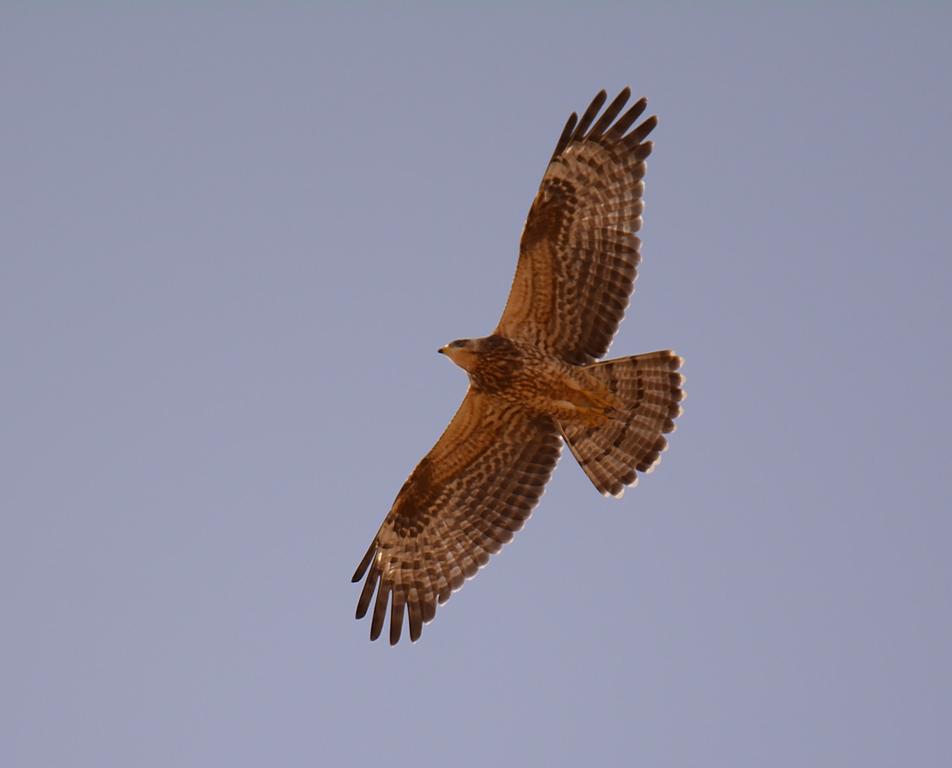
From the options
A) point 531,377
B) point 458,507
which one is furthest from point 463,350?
point 458,507

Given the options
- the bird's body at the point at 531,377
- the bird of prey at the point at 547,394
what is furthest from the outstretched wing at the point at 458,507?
the bird's body at the point at 531,377

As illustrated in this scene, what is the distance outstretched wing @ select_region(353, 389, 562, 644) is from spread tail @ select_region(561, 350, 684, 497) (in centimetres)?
45

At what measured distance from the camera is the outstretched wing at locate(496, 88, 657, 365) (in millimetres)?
15359

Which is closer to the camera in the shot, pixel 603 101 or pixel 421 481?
pixel 603 101

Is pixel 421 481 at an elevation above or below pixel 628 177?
below

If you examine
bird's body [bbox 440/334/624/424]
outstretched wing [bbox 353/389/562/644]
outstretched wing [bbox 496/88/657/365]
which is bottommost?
outstretched wing [bbox 353/389/562/644]

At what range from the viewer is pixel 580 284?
15.5 m

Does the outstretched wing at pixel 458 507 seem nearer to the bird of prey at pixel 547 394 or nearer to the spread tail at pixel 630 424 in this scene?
the bird of prey at pixel 547 394

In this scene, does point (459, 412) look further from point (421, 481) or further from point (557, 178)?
point (557, 178)

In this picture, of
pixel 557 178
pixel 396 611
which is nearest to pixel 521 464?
pixel 396 611

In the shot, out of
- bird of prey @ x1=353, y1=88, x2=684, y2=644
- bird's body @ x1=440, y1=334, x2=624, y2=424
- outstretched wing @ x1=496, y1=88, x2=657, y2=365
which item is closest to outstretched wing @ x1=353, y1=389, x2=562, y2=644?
bird of prey @ x1=353, y1=88, x2=684, y2=644

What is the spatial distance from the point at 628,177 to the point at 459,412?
286 centimetres

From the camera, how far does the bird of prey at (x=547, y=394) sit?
15.4 meters

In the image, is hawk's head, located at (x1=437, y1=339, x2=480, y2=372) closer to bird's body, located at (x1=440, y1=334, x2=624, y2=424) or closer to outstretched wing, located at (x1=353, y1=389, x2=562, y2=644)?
bird's body, located at (x1=440, y1=334, x2=624, y2=424)
